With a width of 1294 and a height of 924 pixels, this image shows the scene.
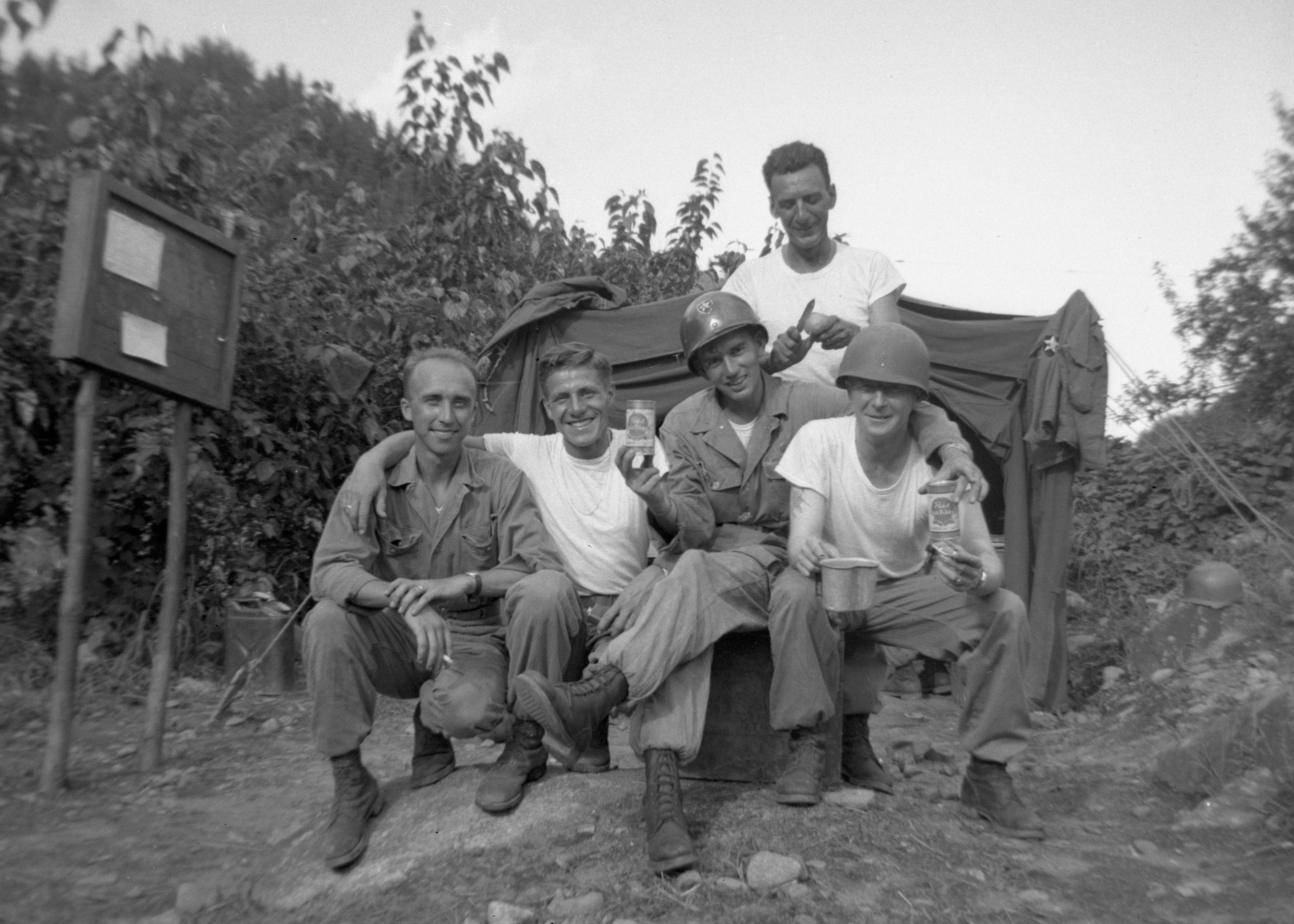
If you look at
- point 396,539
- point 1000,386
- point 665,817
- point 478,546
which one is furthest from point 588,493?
point 1000,386

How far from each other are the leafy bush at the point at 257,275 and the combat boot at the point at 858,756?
3350mm

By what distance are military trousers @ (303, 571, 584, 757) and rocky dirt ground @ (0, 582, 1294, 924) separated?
0.96ft

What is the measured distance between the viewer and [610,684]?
115 inches

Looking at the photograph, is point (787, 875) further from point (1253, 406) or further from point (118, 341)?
point (1253, 406)

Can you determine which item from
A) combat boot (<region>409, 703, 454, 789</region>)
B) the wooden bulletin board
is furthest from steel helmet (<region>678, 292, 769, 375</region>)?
the wooden bulletin board

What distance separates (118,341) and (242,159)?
2.59 meters

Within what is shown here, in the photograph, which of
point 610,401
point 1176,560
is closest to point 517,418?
point 610,401

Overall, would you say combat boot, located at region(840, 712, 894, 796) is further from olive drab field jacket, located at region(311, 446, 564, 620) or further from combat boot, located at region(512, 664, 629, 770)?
olive drab field jacket, located at region(311, 446, 564, 620)

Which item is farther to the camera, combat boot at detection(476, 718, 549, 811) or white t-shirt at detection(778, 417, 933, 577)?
white t-shirt at detection(778, 417, 933, 577)

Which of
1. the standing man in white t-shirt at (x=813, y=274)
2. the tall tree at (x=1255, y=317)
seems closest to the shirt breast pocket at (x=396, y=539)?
the standing man in white t-shirt at (x=813, y=274)

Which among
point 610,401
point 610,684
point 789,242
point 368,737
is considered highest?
point 789,242

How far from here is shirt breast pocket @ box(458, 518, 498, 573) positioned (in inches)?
135

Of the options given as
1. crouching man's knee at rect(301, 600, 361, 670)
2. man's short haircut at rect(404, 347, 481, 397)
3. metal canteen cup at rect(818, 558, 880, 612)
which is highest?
man's short haircut at rect(404, 347, 481, 397)

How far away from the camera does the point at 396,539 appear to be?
3439 mm
